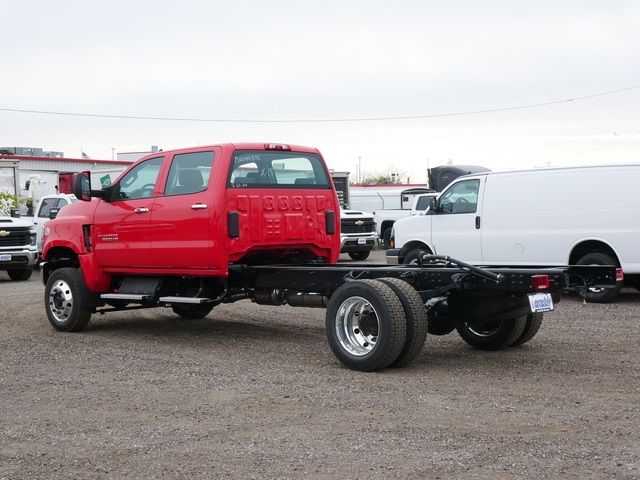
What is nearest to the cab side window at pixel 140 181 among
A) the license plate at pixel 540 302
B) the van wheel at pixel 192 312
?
the van wheel at pixel 192 312

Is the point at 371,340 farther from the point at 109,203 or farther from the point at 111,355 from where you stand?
the point at 109,203

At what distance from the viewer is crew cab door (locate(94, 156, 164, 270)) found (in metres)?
10.5

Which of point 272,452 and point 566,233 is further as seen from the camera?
point 566,233

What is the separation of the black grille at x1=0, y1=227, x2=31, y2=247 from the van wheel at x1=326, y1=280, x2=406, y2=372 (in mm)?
13818

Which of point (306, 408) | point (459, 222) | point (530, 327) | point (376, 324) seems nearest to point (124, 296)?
point (376, 324)

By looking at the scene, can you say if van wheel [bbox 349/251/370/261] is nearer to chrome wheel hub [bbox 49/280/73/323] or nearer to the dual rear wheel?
chrome wheel hub [bbox 49/280/73/323]

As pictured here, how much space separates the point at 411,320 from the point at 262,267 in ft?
7.27

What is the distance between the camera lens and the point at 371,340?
8.48m

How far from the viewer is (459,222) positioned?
15789mm

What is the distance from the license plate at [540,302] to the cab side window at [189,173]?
12.1 ft

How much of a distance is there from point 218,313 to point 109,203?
293 centimetres

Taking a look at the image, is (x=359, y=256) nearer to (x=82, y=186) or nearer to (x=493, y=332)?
(x=82, y=186)

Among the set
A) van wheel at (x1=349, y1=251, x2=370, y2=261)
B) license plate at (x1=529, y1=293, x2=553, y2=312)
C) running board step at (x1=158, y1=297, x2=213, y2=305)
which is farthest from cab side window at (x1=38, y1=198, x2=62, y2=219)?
license plate at (x1=529, y1=293, x2=553, y2=312)

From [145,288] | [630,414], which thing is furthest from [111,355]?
[630,414]
